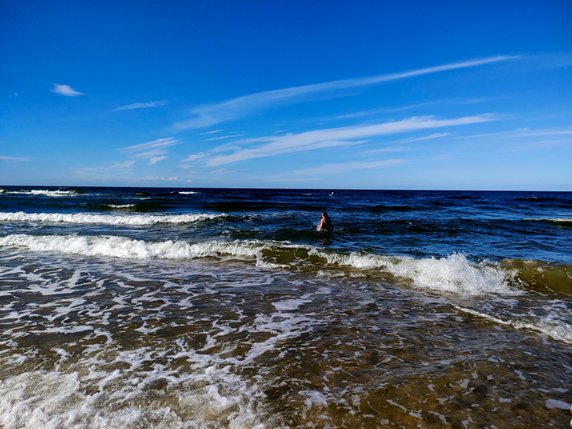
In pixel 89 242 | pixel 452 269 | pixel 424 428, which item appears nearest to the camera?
pixel 424 428

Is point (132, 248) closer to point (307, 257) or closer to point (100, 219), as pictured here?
point (307, 257)

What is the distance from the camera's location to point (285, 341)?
5.49 meters

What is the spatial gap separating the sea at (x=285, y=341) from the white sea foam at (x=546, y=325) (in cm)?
4

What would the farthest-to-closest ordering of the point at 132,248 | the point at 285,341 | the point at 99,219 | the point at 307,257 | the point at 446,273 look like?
the point at 99,219
the point at 132,248
the point at 307,257
the point at 446,273
the point at 285,341

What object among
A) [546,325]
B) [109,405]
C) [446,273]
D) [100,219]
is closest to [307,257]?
[446,273]

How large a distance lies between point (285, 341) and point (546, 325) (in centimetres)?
465

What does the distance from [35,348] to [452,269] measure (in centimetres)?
924

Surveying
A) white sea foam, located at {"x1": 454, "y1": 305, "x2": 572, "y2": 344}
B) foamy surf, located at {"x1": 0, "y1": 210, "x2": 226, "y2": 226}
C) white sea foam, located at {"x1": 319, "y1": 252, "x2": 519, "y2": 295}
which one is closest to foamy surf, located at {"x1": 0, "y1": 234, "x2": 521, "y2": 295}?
white sea foam, located at {"x1": 319, "y1": 252, "x2": 519, "y2": 295}

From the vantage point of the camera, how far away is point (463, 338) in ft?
18.5

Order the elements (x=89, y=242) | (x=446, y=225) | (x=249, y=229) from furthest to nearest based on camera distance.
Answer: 1. (x=446, y=225)
2. (x=249, y=229)
3. (x=89, y=242)

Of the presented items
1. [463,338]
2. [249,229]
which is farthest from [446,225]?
[463,338]

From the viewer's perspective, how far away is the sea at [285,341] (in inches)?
145

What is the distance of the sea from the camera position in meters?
3.68

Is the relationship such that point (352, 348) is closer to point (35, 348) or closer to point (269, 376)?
point (269, 376)
